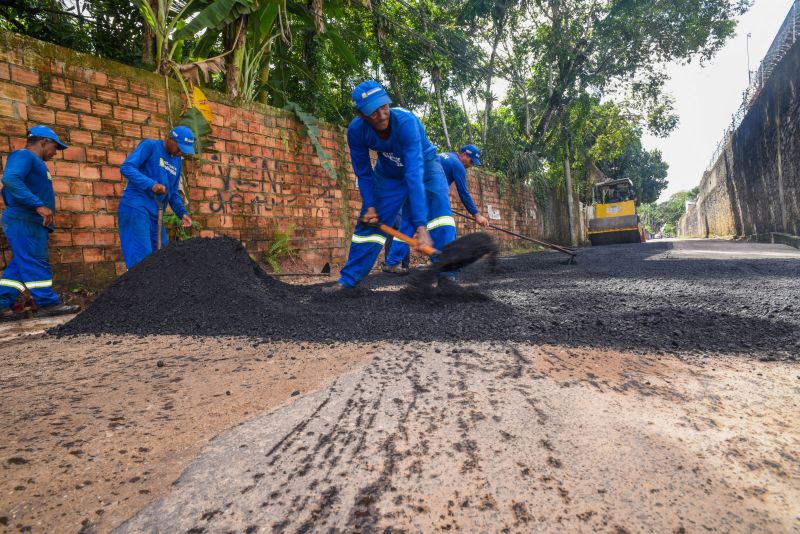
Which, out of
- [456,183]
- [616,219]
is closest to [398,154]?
[456,183]

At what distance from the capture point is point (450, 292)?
2.89 meters

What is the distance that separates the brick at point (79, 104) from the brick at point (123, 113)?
0.21m

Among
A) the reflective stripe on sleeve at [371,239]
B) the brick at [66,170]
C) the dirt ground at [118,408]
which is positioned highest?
the brick at [66,170]

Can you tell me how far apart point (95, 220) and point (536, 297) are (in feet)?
12.7

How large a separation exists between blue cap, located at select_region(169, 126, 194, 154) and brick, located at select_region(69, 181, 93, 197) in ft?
2.75

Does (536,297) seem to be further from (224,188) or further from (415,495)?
(224,188)

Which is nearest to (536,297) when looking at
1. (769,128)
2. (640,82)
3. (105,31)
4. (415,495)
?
(415,495)

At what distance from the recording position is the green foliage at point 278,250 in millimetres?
5184

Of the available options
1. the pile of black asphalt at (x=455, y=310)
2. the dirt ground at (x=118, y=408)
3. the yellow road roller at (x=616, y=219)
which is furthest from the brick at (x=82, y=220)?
the yellow road roller at (x=616, y=219)

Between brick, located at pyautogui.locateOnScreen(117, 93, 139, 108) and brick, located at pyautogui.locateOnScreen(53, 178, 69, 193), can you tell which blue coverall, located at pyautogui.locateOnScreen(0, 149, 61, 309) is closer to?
brick, located at pyautogui.locateOnScreen(53, 178, 69, 193)

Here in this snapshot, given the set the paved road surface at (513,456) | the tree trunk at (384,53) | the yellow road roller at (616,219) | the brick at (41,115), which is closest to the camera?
the paved road surface at (513,456)

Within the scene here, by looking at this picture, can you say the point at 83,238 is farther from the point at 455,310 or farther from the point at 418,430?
the point at 418,430

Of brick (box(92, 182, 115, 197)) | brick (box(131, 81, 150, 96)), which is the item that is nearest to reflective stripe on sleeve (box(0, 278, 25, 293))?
brick (box(92, 182, 115, 197))

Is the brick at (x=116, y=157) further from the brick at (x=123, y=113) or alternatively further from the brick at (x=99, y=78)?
the brick at (x=99, y=78)
